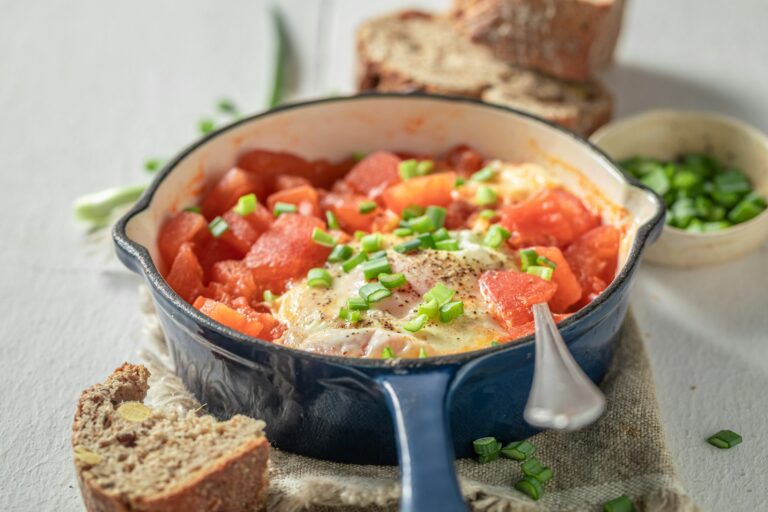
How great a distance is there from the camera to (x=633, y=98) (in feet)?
16.9

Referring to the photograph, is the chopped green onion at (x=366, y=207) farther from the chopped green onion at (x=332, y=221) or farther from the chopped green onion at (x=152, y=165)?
the chopped green onion at (x=152, y=165)

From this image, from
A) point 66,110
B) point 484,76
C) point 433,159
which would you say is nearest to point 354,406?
point 433,159

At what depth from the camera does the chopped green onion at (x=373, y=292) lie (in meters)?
3.13

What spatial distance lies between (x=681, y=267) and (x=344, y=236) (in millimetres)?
1451

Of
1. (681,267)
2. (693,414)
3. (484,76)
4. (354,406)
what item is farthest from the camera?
(484,76)

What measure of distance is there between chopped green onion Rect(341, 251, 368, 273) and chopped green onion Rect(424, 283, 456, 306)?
12.7 inches

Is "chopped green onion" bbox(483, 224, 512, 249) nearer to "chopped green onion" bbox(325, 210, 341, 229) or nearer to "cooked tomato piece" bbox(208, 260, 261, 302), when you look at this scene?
"chopped green onion" bbox(325, 210, 341, 229)

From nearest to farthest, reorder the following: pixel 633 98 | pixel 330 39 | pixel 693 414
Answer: pixel 693 414
pixel 633 98
pixel 330 39

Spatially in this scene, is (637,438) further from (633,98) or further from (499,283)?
(633,98)

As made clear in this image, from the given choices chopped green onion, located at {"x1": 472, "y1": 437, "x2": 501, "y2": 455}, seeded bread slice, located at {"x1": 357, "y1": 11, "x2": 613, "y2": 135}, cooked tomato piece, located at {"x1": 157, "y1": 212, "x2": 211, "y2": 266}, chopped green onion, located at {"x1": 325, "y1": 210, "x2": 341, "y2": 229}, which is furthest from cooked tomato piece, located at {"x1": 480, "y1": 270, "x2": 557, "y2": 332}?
seeded bread slice, located at {"x1": 357, "y1": 11, "x2": 613, "y2": 135}

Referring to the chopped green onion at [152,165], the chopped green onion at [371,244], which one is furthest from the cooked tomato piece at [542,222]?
the chopped green onion at [152,165]

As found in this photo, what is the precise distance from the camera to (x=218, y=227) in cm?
363

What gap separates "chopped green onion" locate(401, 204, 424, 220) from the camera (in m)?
3.71

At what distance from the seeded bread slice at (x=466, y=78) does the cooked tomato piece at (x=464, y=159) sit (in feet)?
1.93
